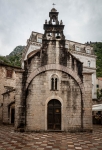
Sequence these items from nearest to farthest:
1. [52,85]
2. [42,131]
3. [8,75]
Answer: [42,131], [52,85], [8,75]

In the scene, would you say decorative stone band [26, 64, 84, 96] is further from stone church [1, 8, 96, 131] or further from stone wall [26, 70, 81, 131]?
stone wall [26, 70, 81, 131]

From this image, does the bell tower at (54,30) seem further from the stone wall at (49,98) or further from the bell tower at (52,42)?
the stone wall at (49,98)

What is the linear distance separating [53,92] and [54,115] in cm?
195

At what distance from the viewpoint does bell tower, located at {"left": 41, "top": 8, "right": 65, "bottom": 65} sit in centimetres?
1407

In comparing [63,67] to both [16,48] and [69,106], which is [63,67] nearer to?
[69,106]

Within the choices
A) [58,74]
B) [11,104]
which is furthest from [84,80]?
[11,104]

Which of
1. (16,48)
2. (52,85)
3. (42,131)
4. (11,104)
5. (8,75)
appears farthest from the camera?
(16,48)

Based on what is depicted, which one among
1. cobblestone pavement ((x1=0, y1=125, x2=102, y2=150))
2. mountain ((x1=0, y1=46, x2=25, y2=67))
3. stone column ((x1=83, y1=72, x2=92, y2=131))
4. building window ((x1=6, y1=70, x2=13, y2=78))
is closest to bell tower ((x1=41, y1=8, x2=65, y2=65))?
stone column ((x1=83, y1=72, x2=92, y2=131))

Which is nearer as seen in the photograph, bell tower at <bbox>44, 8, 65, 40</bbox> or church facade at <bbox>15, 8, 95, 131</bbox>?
church facade at <bbox>15, 8, 95, 131</bbox>

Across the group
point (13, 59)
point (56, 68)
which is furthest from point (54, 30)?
point (13, 59)

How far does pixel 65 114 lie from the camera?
13.2 m

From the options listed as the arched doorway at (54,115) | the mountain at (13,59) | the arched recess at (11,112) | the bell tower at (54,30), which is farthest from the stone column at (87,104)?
the mountain at (13,59)

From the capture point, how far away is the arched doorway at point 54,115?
43.4 ft

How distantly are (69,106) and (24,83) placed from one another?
4330mm
